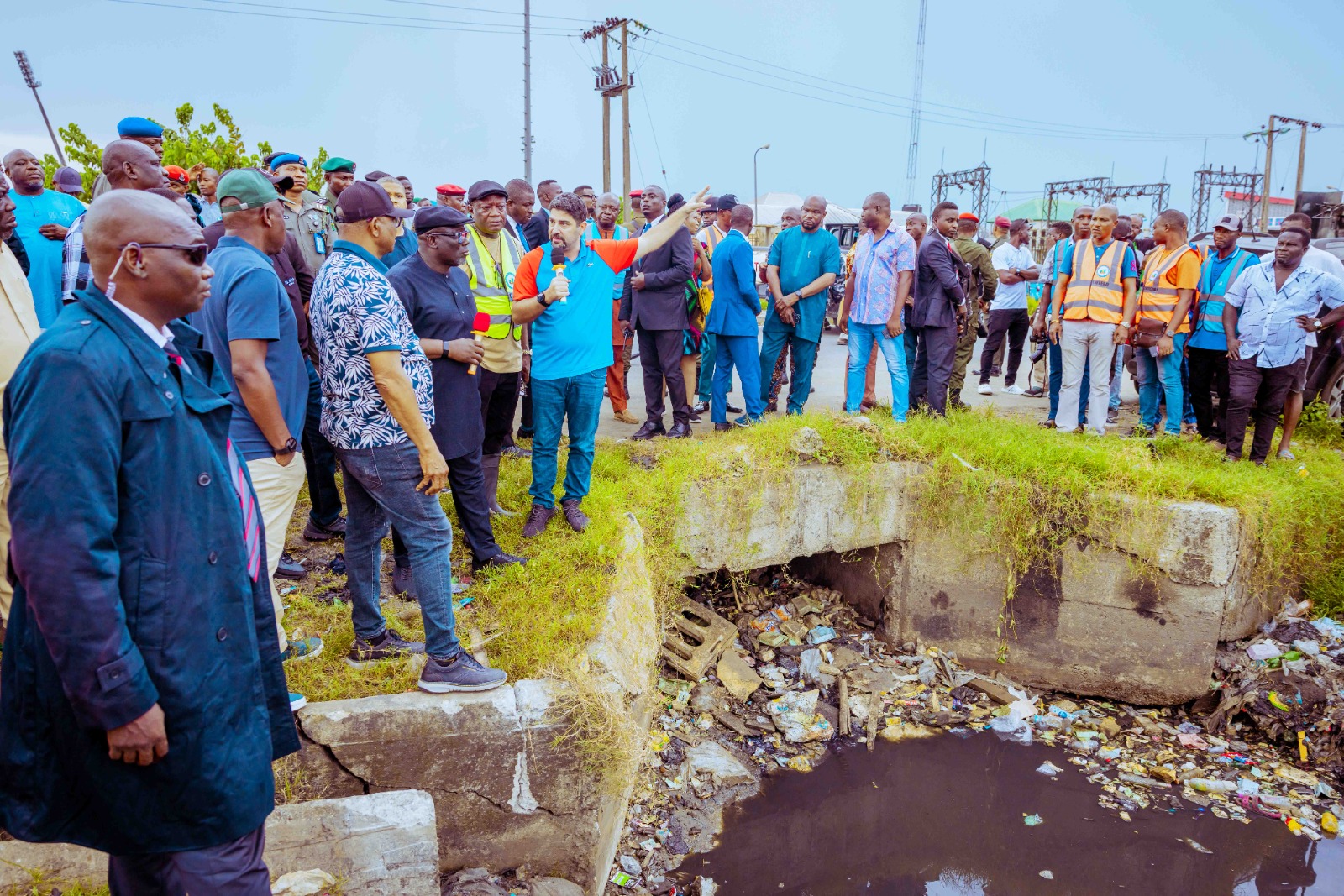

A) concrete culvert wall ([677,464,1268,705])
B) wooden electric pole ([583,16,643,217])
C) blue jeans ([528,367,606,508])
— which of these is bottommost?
concrete culvert wall ([677,464,1268,705])

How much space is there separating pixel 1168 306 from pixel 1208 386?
0.87 m

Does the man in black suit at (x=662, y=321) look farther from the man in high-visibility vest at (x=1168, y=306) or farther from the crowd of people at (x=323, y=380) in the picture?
the man in high-visibility vest at (x=1168, y=306)

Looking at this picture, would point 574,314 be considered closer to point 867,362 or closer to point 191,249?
point 191,249

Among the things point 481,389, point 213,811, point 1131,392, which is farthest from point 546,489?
point 1131,392

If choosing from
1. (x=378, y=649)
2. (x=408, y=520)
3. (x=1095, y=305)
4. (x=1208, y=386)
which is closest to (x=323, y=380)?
(x=408, y=520)

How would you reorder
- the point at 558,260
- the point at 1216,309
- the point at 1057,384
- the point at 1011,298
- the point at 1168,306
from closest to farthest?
the point at 558,260 < the point at 1216,309 < the point at 1168,306 < the point at 1057,384 < the point at 1011,298

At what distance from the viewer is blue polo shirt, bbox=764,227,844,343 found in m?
6.76

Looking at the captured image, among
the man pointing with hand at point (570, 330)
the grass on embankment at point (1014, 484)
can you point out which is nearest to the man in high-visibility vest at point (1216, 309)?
the grass on embankment at point (1014, 484)

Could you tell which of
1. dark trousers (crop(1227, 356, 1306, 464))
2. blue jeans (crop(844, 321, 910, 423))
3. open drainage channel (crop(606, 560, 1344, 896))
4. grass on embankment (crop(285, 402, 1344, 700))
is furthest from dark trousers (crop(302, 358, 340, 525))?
dark trousers (crop(1227, 356, 1306, 464))

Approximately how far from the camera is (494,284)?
457cm

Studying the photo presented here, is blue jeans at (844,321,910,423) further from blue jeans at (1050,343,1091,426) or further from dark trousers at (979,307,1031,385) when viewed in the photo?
dark trousers at (979,307,1031,385)

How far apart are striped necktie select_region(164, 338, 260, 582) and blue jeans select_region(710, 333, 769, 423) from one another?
5.03m

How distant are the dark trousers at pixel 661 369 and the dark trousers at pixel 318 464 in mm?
2537

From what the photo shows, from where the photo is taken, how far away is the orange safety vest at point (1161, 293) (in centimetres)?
661
